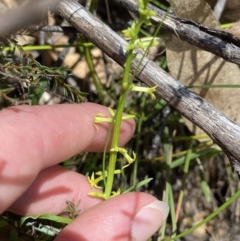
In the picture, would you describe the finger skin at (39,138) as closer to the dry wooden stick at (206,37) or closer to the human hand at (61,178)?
the human hand at (61,178)

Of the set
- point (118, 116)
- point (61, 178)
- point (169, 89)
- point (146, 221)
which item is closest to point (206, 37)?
point (169, 89)

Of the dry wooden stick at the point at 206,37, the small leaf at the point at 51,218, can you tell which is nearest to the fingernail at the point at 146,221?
the small leaf at the point at 51,218

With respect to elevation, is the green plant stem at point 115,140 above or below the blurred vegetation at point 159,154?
above

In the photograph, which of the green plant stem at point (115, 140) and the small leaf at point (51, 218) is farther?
the small leaf at point (51, 218)

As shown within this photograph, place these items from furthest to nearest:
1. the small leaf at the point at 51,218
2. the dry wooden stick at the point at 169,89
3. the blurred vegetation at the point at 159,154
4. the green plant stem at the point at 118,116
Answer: the blurred vegetation at the point at 159,154 → the small leaf at the point at 51,218 → the dry wooden stick at the point at 169,89 → the green plant stem at the point at 118,116

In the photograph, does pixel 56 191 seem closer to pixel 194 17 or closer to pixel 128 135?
pixel 128 135

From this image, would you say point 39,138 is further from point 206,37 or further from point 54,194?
point 206,37

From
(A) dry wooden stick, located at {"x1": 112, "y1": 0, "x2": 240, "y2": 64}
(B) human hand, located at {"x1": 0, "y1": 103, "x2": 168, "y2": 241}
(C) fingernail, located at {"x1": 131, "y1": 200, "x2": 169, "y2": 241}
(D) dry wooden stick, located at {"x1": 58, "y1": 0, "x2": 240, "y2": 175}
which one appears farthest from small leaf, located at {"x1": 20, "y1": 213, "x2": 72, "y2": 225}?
(A) dry wooden stick, located at {"x1": 112, "y1": 0, "x2": 240, "y2": 64}

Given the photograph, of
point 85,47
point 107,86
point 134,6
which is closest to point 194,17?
point 134,6

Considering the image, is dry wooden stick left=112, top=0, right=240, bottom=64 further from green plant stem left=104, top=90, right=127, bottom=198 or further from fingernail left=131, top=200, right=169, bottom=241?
fingernail left=131, top=200, right=169, bottom=241
